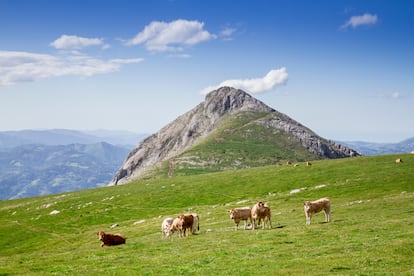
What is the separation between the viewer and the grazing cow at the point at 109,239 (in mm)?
35688

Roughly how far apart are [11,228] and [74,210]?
13576 millimetres

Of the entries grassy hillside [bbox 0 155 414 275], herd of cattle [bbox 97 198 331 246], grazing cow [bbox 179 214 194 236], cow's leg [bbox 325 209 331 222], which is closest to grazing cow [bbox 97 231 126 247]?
herd of cattle [bbox 97 198 331 246]

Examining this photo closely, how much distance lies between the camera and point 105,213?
76.2 metres

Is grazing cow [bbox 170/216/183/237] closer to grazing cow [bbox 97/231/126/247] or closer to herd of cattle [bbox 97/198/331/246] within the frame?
herd of cattle [bbox 97/198/331/246]

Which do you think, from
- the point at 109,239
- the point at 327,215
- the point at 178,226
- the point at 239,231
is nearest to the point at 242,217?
the point at 239,231

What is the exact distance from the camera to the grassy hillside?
20766mm

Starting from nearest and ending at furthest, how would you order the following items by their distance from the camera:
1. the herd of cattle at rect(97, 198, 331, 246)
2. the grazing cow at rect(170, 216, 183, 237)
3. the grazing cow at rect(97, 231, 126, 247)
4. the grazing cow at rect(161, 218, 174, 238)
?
the grazing cow at rect(97, 231, 126, 247) < the herd of cattle at rect(97, 198, 331, 246) < the grazing cow at rect(170, 216, 183, 237) < the grazing cow at rect(161, 218, 174, 238)

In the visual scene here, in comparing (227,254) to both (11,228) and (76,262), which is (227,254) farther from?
(11,228)

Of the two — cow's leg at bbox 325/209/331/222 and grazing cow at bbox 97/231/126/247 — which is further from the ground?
cow's leg at bbox 325/209/331/222

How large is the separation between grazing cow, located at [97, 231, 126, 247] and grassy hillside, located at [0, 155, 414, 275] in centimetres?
183

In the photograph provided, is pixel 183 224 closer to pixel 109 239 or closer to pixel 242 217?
pixel 242 217

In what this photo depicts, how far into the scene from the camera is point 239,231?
34906mm

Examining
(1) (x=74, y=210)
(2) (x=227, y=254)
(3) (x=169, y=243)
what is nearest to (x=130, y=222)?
(1) (x=74, y=210)

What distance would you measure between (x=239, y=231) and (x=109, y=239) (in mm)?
13045
